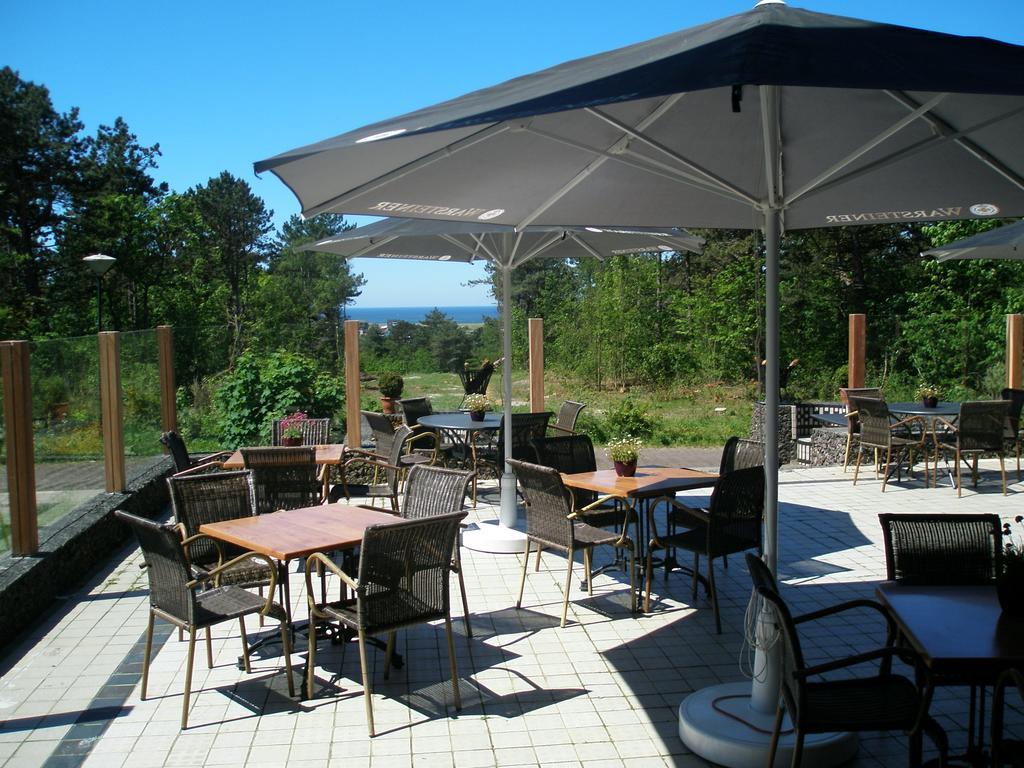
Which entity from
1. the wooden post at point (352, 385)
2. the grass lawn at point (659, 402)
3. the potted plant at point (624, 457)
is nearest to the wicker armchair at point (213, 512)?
the potted plant at point (624, 457)

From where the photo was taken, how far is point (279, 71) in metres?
15.1

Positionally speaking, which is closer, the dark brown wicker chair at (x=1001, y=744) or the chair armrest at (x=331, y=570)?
the dark brown wicker chair at (x=1001, y=744)

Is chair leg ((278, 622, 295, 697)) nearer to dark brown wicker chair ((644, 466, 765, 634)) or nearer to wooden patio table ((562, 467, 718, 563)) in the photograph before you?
wooden patio table ((562, 467, 718, 563))

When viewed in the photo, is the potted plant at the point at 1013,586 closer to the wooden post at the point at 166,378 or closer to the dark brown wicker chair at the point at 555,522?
the dark brown wicker chair at the point at 555,522

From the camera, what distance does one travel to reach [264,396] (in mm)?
10883

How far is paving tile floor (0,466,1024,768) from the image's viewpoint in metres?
3.75

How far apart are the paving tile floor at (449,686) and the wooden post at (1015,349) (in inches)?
270

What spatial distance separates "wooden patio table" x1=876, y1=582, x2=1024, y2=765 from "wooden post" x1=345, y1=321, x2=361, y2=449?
309 inches

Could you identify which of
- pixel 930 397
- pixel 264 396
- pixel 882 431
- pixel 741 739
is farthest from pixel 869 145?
pixel 264 396

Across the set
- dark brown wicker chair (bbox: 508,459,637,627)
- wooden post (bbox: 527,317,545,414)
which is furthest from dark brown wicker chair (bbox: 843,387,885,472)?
dark brown wicker chair (bbox: 508,459,637,627)

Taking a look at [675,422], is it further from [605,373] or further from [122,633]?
[122,633]

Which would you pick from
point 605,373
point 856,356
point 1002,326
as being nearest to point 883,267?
point 1002,326

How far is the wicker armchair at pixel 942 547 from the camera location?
3.80 meters

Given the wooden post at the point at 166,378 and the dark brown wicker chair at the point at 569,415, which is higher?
the wooden post at the point at 166,378
